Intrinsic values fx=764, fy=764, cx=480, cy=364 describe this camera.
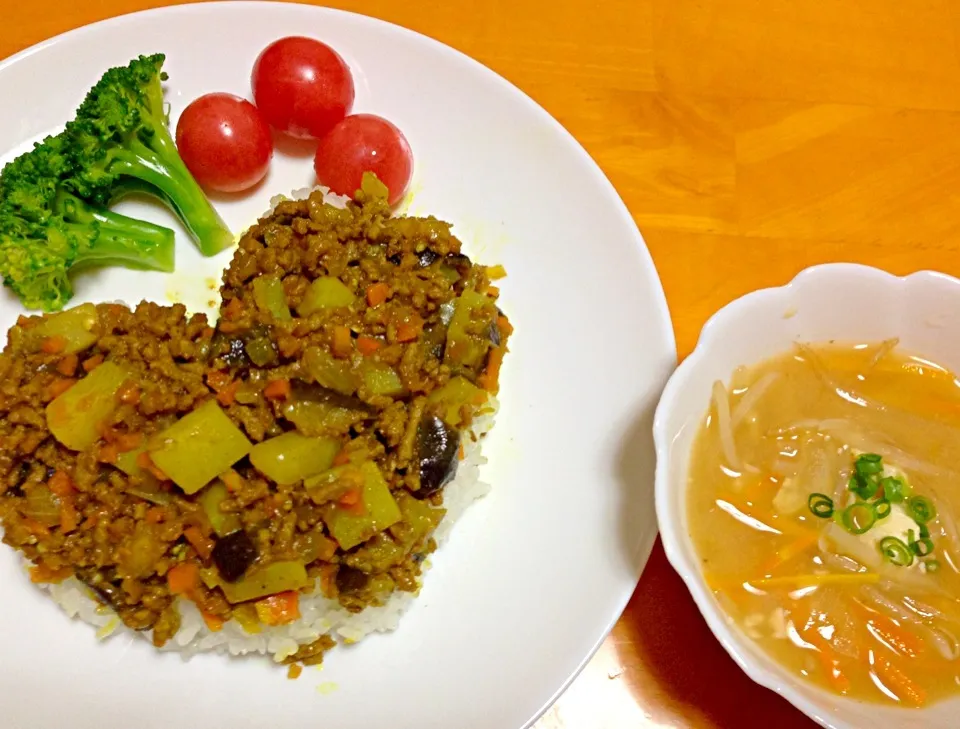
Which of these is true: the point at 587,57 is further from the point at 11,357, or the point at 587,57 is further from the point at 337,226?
the point at 11,357

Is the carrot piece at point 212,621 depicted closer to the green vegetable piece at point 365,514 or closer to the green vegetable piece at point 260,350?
the green vegetable piece at point 365,514

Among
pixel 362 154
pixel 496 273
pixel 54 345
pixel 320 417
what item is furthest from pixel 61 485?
pixel 496 273

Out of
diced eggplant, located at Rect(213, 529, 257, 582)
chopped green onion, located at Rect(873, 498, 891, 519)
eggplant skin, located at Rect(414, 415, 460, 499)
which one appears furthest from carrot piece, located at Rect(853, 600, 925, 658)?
diced eggplant, located at Rect(213, 529, 257, 582)

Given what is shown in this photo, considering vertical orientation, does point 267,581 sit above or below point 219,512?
below

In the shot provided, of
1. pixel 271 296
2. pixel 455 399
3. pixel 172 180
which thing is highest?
pixel 172 180

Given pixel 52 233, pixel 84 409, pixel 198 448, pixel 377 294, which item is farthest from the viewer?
pixel 52 233

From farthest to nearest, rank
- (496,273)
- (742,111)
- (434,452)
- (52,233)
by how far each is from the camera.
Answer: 1. (742,111)
2. (496,273)
3. (52,233)
4. (434,452)

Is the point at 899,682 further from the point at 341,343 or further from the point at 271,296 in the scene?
the point at 271,296
